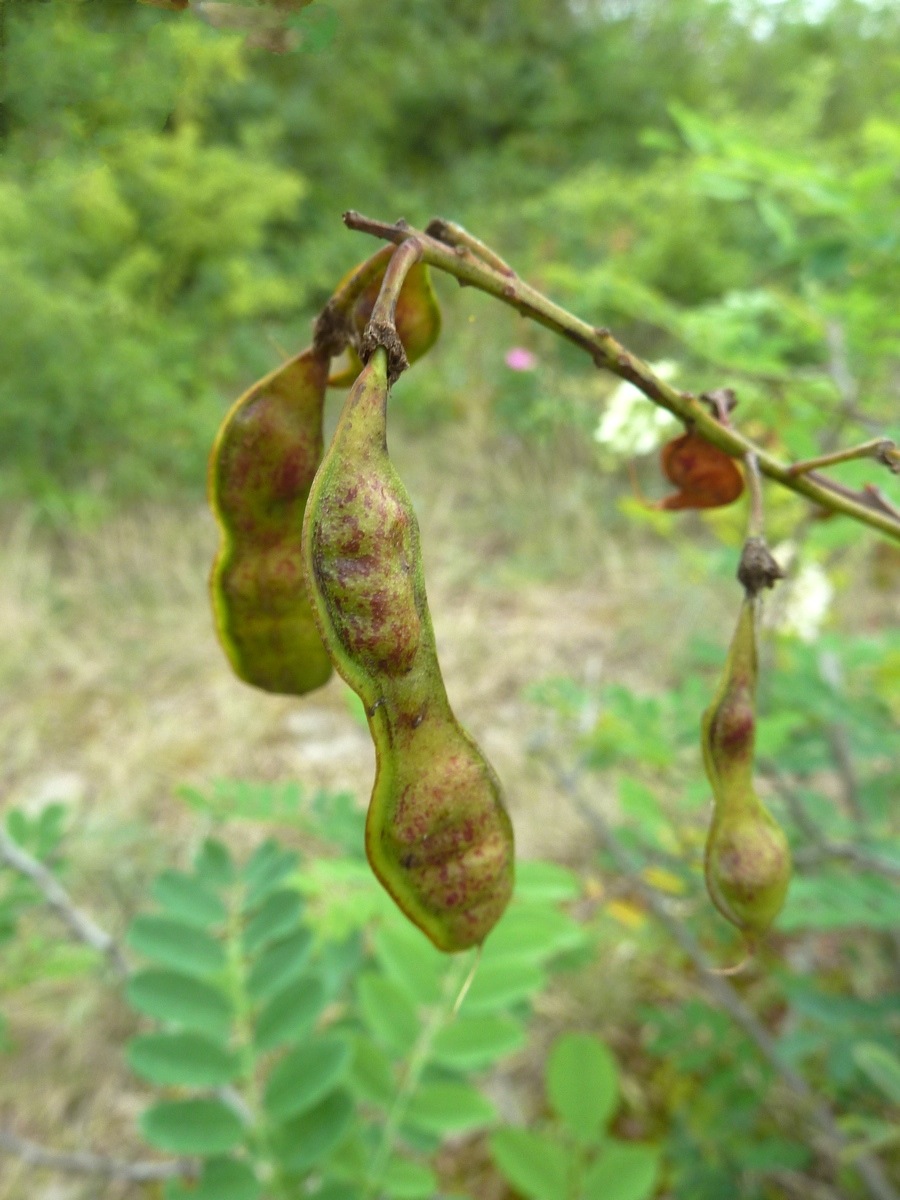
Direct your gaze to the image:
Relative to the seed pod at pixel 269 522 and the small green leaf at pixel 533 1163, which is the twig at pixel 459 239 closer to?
the seed pod at pixel 269 522

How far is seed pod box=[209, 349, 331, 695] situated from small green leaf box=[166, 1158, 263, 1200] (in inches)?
20.6

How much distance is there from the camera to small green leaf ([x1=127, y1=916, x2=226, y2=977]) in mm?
983

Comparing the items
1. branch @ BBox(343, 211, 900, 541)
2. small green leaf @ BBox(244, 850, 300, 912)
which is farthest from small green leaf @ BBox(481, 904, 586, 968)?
branch @ BBox(343, 211, 900, 541)

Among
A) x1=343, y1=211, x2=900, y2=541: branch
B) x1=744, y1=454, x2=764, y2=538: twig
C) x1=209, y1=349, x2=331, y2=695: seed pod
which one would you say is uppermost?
x1=343, y1=211, x2=900, y2=541: branch

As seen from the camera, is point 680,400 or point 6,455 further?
point 6,455

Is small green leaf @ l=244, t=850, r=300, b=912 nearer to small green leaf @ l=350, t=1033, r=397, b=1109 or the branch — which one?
small green leaf @ l=350, t=1033, r=397, b=1109

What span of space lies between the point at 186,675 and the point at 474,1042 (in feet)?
9.14

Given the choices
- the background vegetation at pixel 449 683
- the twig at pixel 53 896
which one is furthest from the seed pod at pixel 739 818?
the twig at pixel 53 896

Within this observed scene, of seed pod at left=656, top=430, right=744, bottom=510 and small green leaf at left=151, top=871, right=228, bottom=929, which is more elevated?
seed pod at left=656, top=430, right=744, bottom=510

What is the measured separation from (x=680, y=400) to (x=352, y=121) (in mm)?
8128

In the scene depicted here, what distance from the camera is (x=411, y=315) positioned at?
544 mm

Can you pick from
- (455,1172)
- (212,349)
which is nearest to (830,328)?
(455,1172)

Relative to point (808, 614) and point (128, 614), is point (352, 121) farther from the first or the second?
point (808, 614)

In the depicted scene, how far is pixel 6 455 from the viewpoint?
175 inches
